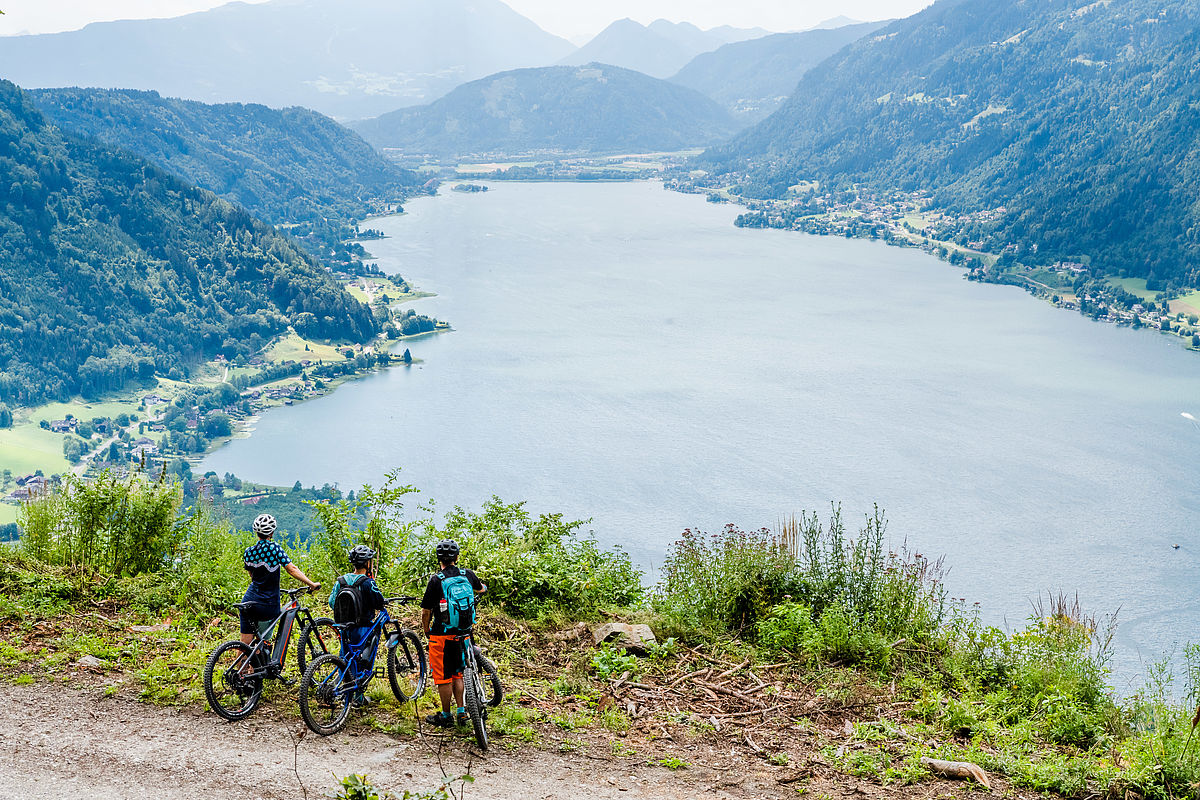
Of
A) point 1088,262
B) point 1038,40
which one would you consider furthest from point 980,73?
point 1088,262

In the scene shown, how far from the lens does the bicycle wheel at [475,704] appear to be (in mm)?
4914

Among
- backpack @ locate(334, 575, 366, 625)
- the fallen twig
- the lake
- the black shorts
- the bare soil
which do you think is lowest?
the lake

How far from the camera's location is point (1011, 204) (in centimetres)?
10388

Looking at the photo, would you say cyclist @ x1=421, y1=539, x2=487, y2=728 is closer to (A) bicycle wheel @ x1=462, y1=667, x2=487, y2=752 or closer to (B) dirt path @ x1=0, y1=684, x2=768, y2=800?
(A) bicycle wheel @ x1=462, y1=667, x2=487, y2=752

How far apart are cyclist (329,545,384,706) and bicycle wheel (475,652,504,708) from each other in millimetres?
638

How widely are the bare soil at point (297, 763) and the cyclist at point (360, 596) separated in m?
0.51

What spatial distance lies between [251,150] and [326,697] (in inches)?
5817

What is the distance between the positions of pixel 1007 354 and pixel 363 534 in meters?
60.7

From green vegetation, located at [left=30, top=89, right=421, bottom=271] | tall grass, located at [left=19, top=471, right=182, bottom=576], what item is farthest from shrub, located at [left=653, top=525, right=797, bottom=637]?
green vegetation, located at [left=30, top=89, right=421, bottom=271]

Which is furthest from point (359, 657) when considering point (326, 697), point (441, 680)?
point (441, 680)

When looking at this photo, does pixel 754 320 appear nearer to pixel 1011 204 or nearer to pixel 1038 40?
pixel 1011 204

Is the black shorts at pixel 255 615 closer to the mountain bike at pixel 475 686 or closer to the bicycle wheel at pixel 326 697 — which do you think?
the bicycle wheel at pixel 326 697

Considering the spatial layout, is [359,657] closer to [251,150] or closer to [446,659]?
[446,659]

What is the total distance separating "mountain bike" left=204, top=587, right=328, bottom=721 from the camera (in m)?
5.05
